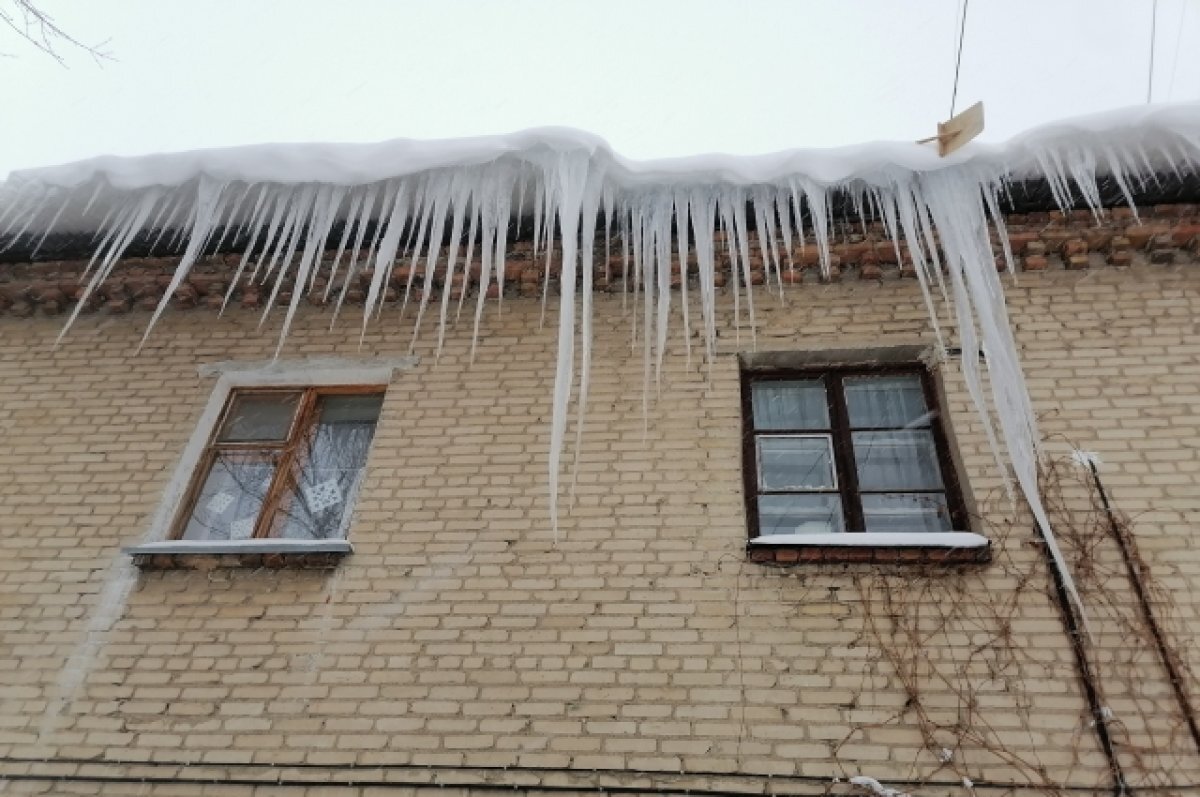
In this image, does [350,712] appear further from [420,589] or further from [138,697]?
[138,697]

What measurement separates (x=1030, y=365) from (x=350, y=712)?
3.21 meters

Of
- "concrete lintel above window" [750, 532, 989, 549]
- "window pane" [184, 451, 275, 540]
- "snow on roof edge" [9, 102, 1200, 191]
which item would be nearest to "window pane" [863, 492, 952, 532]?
"concrete lintel above window" [750, 532, 989, 549]

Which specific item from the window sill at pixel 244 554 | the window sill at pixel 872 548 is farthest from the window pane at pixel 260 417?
the window sill at pixel 872 548

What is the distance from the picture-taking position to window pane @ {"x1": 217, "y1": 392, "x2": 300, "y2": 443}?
383 cm

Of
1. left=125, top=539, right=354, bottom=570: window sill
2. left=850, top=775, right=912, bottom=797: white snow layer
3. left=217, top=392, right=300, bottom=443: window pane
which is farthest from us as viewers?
left=217, top=392, right=300, bottom=443: window pane

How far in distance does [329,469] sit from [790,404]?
2.23m

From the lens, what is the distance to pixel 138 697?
295cm

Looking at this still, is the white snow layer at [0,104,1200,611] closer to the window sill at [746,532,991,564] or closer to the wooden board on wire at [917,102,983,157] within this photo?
the wooden board on wire at [917,102,983,157]

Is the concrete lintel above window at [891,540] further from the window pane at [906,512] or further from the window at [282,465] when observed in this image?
the window at [282,465]

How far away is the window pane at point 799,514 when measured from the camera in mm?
3266

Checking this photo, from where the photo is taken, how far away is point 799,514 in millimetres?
3307

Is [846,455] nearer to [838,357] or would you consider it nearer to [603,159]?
[838,357]

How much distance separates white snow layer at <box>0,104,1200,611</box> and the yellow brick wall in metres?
0.26

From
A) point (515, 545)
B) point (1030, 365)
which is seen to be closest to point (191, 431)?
point (515, 545)
